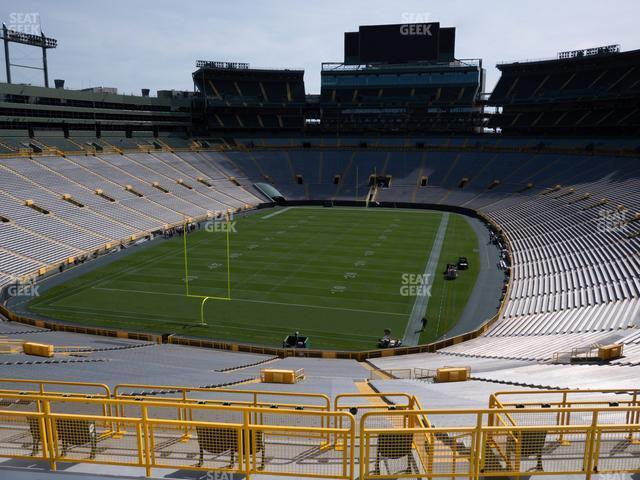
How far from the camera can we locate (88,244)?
37.7 metres

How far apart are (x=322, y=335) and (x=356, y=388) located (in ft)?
33.7

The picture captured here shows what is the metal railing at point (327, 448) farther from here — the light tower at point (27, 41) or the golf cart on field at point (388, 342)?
the light tower at point (27, 41)

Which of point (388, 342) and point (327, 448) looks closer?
Answer: point (327, 448)

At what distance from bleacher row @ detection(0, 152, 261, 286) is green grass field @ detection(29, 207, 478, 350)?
13.6 feet

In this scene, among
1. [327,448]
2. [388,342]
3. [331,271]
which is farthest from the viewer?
[331,271]

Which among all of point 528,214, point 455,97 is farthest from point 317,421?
point 455,97

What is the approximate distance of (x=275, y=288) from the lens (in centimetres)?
2967

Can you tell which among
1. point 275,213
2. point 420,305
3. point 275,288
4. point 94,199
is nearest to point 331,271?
point 275,288

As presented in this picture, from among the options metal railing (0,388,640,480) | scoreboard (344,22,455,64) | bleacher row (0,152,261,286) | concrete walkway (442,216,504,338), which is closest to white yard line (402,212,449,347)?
concrete walkway (442,216,504,338)

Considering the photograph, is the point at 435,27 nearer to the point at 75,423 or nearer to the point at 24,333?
the point at 24,333

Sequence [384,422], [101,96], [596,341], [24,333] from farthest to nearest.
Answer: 1. [101,96]
2. [24,333]
3. [596,341]
4. [384,422]

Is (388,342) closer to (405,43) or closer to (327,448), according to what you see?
(327,448)

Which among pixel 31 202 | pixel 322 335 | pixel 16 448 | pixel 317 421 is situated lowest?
pixel 322 335

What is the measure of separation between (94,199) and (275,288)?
987 inches
